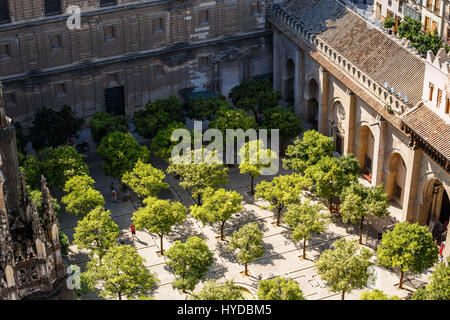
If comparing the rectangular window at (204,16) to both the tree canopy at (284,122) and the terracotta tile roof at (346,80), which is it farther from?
the tree canopy at (284,122)

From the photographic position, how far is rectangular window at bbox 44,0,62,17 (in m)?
89.6

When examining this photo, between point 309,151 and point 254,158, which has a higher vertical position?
point 309,151

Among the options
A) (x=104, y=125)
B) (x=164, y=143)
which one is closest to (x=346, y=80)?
(x=164, y=143)

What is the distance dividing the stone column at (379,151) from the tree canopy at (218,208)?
15.8 meters

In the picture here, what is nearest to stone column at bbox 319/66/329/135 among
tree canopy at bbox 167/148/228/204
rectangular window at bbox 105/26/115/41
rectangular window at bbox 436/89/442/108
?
tree canopy at bbox 167/148/228/204

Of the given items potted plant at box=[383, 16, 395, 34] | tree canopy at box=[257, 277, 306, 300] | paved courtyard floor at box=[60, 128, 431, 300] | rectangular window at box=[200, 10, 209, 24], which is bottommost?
paved courtyard floor at box=[60, 128, 431, 300]

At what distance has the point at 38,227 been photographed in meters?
41.2

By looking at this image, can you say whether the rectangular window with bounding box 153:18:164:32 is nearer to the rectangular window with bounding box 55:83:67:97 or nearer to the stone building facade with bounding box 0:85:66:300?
the rectangular window with bounding box 55:83:67:97

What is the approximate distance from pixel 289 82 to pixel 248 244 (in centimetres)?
3794

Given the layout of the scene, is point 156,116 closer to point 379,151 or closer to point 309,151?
point 309,151

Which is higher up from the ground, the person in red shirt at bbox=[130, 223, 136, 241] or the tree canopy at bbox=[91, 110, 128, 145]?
the tree canopy at bbox=[91, 110, 128, 145]

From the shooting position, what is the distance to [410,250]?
67.2m

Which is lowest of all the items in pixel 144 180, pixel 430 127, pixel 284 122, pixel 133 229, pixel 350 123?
pixel 133 229

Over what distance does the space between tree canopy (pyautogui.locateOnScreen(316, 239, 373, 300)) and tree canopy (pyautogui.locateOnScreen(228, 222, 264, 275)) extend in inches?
245
